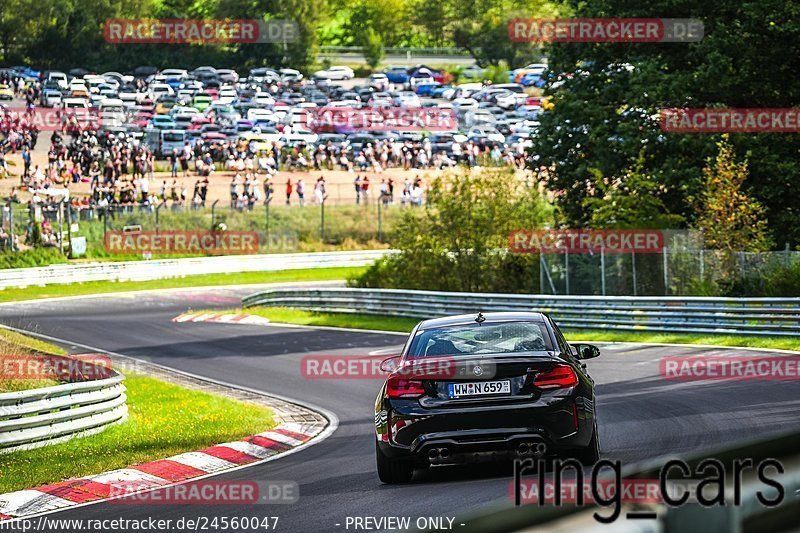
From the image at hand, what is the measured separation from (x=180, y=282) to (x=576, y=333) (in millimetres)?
27288

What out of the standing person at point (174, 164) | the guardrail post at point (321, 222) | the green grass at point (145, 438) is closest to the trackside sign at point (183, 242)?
the guardrail post at point (321, 222)

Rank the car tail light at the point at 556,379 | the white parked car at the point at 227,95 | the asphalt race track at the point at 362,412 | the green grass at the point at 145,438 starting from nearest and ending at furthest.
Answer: the asphalt race track at the point at 362,412
the car tail light at the point at 556,379
the green grass at the point at 145,438
the white parked car at the point at 227,95

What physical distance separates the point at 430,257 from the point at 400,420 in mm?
26794

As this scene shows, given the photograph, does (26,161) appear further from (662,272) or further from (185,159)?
(662,272)

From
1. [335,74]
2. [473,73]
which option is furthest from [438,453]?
[473,73]

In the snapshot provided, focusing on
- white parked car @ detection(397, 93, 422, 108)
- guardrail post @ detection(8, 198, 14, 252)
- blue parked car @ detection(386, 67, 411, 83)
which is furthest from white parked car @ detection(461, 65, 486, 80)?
guardrail post @ detection(8, 198, 14, 252)

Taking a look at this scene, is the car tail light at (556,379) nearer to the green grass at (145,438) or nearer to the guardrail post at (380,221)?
the green grass at (145,438)

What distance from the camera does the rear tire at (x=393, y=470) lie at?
1061cm

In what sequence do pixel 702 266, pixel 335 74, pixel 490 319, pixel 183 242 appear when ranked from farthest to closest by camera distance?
pixel 335 74, pixel 183 242, pixel 702 266, pixel 490 319

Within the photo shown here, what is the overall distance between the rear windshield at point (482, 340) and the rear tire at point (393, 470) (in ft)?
3.03

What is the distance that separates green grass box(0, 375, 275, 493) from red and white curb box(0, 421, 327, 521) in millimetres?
250

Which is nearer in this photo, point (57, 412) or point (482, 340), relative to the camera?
point (482, 340)

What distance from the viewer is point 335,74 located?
10538cm

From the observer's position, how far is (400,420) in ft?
33.6
